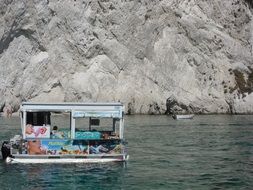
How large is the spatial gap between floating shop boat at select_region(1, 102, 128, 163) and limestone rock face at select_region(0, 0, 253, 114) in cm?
5431

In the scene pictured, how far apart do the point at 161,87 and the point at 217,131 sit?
36292 millimetres

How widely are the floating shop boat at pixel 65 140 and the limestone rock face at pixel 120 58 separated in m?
54.3

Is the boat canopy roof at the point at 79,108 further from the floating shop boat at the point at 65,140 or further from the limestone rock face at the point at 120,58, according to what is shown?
the limestone rock face at the point at 120,58

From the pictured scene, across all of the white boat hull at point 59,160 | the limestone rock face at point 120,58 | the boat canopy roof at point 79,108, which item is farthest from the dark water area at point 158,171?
the limestone rock face at point 120,58

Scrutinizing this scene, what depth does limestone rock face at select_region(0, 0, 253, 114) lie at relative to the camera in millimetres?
89438

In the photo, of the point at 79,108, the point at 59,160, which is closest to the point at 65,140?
the point at 59,160

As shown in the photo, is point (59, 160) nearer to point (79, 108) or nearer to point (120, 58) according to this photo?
point (79, 108)

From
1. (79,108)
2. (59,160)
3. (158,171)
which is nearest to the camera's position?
(158,171)

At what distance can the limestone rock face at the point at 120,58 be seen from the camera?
293ft

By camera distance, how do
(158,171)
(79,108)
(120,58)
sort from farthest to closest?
(120,58) → (79,108) → (158,171)

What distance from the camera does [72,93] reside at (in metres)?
88.8

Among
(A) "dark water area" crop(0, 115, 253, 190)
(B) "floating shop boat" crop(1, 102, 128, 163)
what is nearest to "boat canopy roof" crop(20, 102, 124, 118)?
(B) "floating shop boat" crop(1, 102, 128, 163)

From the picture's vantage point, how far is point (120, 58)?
304 feet

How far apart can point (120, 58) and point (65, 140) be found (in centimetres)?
6080
